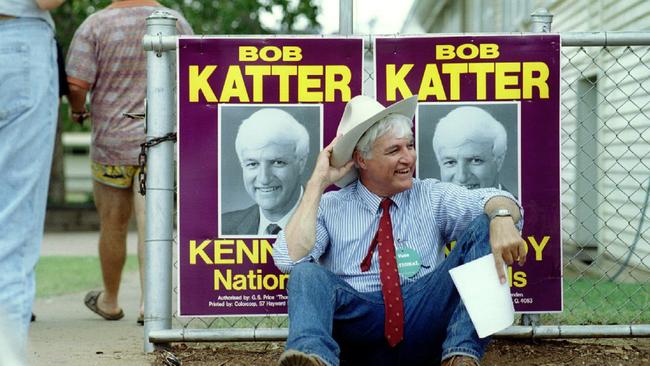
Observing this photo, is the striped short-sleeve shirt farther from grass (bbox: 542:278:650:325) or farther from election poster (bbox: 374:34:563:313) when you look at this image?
grass (bbox: 542:278:650:325)

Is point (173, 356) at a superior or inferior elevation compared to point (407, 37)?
inferior

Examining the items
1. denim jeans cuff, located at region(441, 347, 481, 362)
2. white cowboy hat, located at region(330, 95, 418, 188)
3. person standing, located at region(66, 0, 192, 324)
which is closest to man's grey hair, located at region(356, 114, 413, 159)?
white cowboy hat, located at region(330, 95, 418, 188)

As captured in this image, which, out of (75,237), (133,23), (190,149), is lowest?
(75,237)

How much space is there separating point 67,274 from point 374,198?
635cm

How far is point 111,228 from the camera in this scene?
640cm

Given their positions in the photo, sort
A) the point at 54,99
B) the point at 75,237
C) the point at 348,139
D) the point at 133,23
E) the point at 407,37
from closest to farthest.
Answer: the point at 54,99
the point at 348,139
the point at 407,37
the point at 133,23
the point at 75,237

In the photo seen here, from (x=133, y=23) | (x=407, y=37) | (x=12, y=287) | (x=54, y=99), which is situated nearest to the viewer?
(x=12, y=287)

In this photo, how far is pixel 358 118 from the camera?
15.1 feet

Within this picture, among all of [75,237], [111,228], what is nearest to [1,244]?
[111,228]

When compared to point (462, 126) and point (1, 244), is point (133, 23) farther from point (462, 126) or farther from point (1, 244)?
point (1, 244)

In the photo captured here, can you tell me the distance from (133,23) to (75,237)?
1180 centimetres

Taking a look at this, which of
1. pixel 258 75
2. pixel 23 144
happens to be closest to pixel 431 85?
pixel 258 75

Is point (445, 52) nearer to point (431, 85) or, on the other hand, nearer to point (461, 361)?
point (431, 85)

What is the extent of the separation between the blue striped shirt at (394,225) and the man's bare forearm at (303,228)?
0.14 feet
